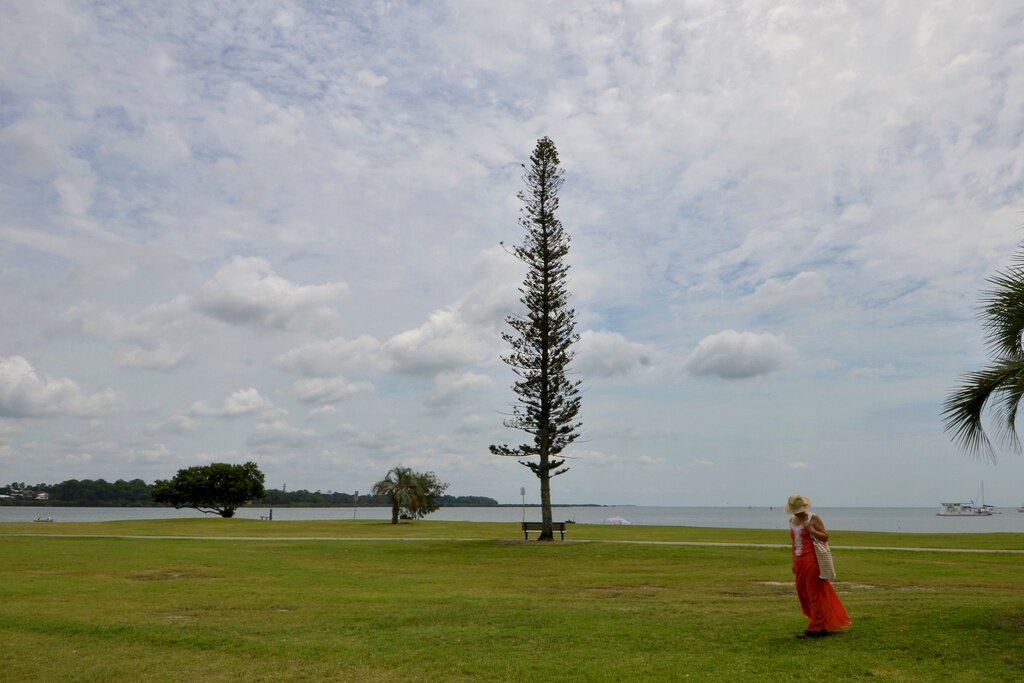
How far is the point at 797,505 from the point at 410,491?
44177 mm

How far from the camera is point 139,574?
19344 millimetres

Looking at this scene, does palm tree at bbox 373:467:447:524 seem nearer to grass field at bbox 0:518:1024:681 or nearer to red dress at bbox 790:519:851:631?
grass field at bbox 0:518:1024:681

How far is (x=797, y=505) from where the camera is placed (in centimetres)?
981

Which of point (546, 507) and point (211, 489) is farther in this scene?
point (211, 489)

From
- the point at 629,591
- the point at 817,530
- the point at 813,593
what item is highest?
the point at 817,530

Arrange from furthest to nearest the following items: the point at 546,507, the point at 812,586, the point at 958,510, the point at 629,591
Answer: the point at 958,510 → the point at 546,507 → the point at 629,591 → the point at 812,586

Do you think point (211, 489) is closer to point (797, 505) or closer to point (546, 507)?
point (546, 507)

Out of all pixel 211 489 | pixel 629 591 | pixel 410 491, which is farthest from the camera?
pixel 211 489

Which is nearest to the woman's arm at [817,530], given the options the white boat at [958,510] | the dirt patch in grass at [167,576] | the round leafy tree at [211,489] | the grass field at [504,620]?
the grass field at [504,620]

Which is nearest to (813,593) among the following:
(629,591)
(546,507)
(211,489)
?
(629,591)

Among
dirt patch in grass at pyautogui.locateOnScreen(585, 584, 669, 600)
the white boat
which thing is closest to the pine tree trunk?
dirt patch in grass at pyautogui.locateOnScreen(585, 584, 669, 600)

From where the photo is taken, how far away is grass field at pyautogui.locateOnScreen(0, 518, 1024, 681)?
27.7 feet

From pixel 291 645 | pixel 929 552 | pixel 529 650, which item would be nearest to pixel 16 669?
pixel 291 645

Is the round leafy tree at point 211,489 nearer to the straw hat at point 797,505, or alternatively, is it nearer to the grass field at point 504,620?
the grass field at point 504,620
